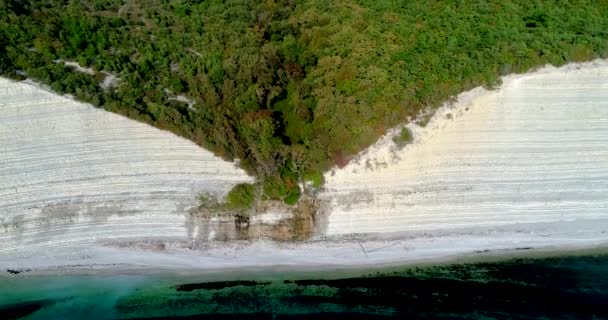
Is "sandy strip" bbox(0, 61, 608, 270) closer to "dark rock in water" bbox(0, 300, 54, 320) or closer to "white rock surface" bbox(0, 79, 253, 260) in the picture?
"white rock surface" bbox(0, 79, 253, 260)

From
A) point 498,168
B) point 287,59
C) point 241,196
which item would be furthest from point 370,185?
point 287,59

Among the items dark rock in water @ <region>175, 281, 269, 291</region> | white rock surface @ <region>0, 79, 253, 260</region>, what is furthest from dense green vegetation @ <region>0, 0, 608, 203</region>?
dark rock in water @ <region>175, 281, 269, 291</region>

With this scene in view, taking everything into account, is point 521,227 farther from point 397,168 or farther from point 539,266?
point 397,168

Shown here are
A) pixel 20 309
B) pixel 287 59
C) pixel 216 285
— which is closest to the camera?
pixel 20 309

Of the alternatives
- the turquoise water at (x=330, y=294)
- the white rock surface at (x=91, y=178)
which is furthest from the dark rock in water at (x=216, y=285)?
the white rock surface at (x=91, y=178)

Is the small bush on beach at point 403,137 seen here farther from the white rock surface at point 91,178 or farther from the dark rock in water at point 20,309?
the dark rock in water at point 20,309

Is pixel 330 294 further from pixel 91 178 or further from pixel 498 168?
pixel 91 178
